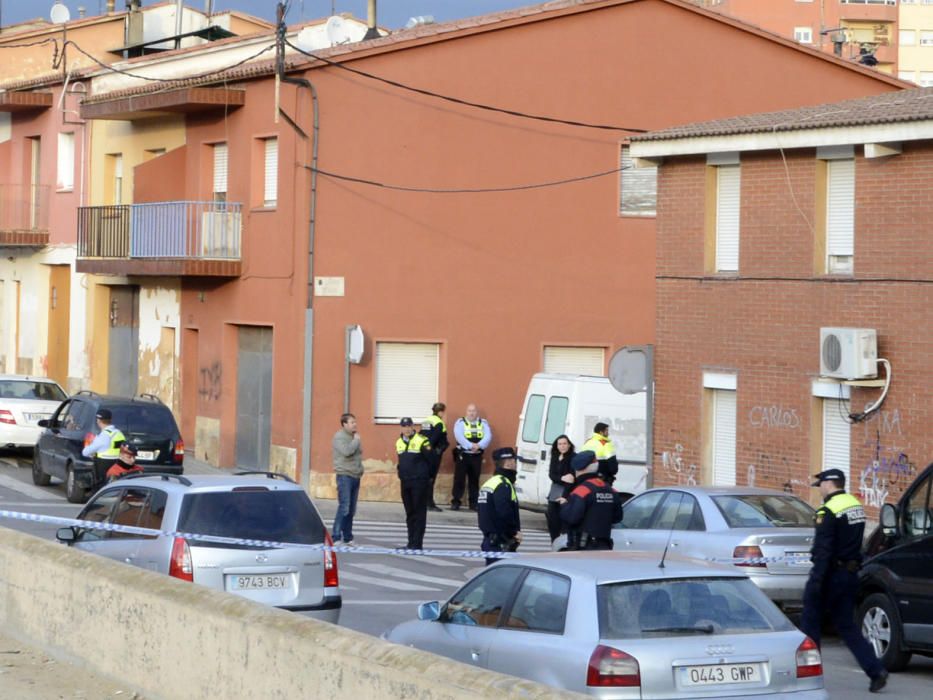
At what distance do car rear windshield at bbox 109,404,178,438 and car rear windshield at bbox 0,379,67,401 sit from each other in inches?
212

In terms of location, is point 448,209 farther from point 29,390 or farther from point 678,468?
point 29,390

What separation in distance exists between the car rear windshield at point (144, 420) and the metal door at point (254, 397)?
4058mm

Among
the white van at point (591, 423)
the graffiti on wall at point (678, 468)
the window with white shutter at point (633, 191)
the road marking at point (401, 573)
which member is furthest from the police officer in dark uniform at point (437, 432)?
the window with white shutter at point (633, 191)

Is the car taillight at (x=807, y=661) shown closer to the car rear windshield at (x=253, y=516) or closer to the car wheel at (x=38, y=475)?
the car rear windshield at (x=253, y=516)


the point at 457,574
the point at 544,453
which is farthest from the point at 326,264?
the point at 457,574

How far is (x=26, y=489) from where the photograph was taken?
25.1 metres

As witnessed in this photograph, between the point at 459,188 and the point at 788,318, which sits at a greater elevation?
the point at 459,188

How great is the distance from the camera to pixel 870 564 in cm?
1296

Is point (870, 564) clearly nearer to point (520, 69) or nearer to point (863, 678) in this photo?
point (863, 678)

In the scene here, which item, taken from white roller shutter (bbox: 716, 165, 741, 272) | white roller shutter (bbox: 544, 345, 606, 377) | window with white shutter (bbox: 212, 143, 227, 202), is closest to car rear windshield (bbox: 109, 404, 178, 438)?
window with white shutter (bbox: 212, 143, 227, 202)

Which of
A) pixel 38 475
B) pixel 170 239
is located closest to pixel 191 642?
pixel 38 475

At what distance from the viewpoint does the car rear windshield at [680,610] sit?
8.09m

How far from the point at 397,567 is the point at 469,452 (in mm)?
7076

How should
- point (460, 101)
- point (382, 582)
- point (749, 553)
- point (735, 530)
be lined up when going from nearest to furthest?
point (749, 553) < point (735, 530) < point (382, 582) < point (460, 101)
